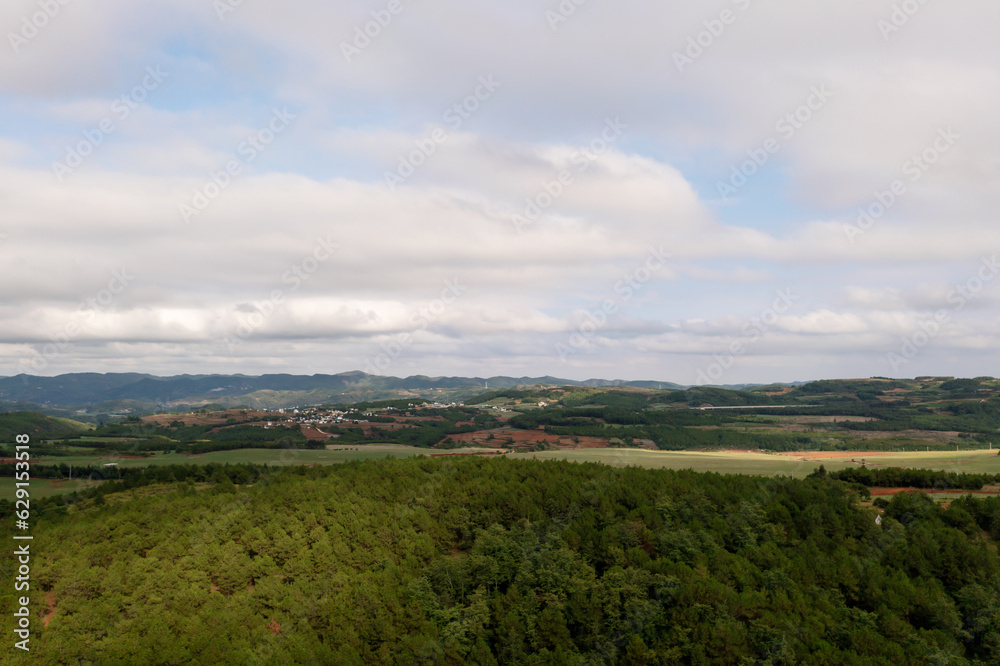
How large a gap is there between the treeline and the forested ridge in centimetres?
1339

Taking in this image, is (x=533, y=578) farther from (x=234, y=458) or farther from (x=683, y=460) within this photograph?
(x=234, y=458)

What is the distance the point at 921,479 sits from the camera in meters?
88.1

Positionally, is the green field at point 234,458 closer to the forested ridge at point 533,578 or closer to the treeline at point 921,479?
the forested ridge at point 533,578

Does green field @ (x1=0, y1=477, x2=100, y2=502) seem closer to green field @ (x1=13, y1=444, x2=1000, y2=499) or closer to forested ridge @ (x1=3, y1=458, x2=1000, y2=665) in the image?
green field @ (x1=13, y1=444, x2=1000, y2=499)

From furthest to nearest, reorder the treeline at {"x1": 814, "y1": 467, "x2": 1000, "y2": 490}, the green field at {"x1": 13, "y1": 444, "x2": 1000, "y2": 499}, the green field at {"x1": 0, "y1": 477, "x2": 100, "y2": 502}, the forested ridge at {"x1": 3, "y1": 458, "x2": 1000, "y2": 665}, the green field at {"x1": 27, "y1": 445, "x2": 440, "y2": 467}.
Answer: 1. the green field at {"x1": 27, "y1": 445, "x2": 440, "y2": 467}
2. the green field at {"x1": 0, "y1": 477, "x2": 100, "y2": 502}
3. the green field at {"x1": 13, "y1": 444, "x2": 1000, "y2": 499}
4. the treeline at {"x1": 814, "y1": 467, "x2": 1000, "y2": 490}
5. the forested ridge at {"x1": 3, "y1": 458, "x2": 1000, "y2": 665}

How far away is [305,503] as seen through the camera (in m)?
81.4

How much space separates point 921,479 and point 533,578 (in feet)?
202

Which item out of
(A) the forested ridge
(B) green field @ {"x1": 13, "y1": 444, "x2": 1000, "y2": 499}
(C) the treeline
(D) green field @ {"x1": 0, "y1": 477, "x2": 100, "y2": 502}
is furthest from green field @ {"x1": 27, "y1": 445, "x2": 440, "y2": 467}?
(C) the treeline

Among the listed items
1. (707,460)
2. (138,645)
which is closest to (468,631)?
(138,645)

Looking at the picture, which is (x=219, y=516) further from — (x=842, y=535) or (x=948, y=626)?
(x=948, y=626)

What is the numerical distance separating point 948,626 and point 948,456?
11013 centimetres

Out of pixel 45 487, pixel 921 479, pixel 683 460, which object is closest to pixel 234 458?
pixel 45 487

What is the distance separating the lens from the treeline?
281 ft

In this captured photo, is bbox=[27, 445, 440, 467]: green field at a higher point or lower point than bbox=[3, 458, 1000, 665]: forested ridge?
lower
